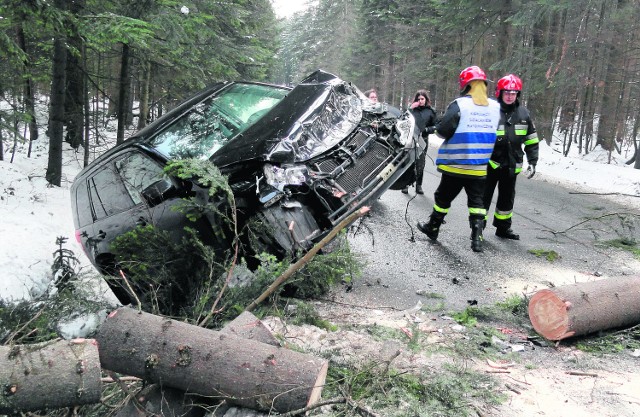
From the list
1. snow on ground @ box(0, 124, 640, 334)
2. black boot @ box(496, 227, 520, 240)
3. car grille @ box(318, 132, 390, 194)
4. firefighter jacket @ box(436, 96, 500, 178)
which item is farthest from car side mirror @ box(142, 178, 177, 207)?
black boot @ box(496, 227, 520, 240)

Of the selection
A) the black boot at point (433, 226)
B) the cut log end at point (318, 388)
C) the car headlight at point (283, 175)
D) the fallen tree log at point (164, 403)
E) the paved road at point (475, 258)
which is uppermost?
the car headlight at point (283, 175)

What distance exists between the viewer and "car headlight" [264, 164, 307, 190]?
4531 millimetres

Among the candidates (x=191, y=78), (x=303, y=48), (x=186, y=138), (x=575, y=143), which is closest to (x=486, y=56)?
(x=575, y=143)

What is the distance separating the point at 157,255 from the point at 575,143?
24622mm

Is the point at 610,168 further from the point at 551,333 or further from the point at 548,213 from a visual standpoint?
the point at 551,333

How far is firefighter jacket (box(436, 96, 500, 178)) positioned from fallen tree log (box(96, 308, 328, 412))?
147 inches

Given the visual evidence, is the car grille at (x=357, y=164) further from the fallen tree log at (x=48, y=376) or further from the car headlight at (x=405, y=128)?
the fallen tree log at (x=48, y=376)

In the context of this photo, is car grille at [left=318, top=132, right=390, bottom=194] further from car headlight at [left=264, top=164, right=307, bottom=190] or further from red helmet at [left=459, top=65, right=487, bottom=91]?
red helmet at [left=459, top=65, right=487, bottom=91]

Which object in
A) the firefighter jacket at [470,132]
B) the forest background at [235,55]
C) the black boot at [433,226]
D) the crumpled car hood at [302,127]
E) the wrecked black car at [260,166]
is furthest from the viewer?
the forest background at [235,55]

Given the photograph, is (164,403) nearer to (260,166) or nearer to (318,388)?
(318,388)

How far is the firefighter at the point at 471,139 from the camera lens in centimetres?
582

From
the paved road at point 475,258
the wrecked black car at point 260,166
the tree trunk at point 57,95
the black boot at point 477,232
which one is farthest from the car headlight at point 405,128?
the tree trunk at point 57,95

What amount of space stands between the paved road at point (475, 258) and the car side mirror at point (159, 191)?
1.90 metres

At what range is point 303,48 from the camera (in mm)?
60844
